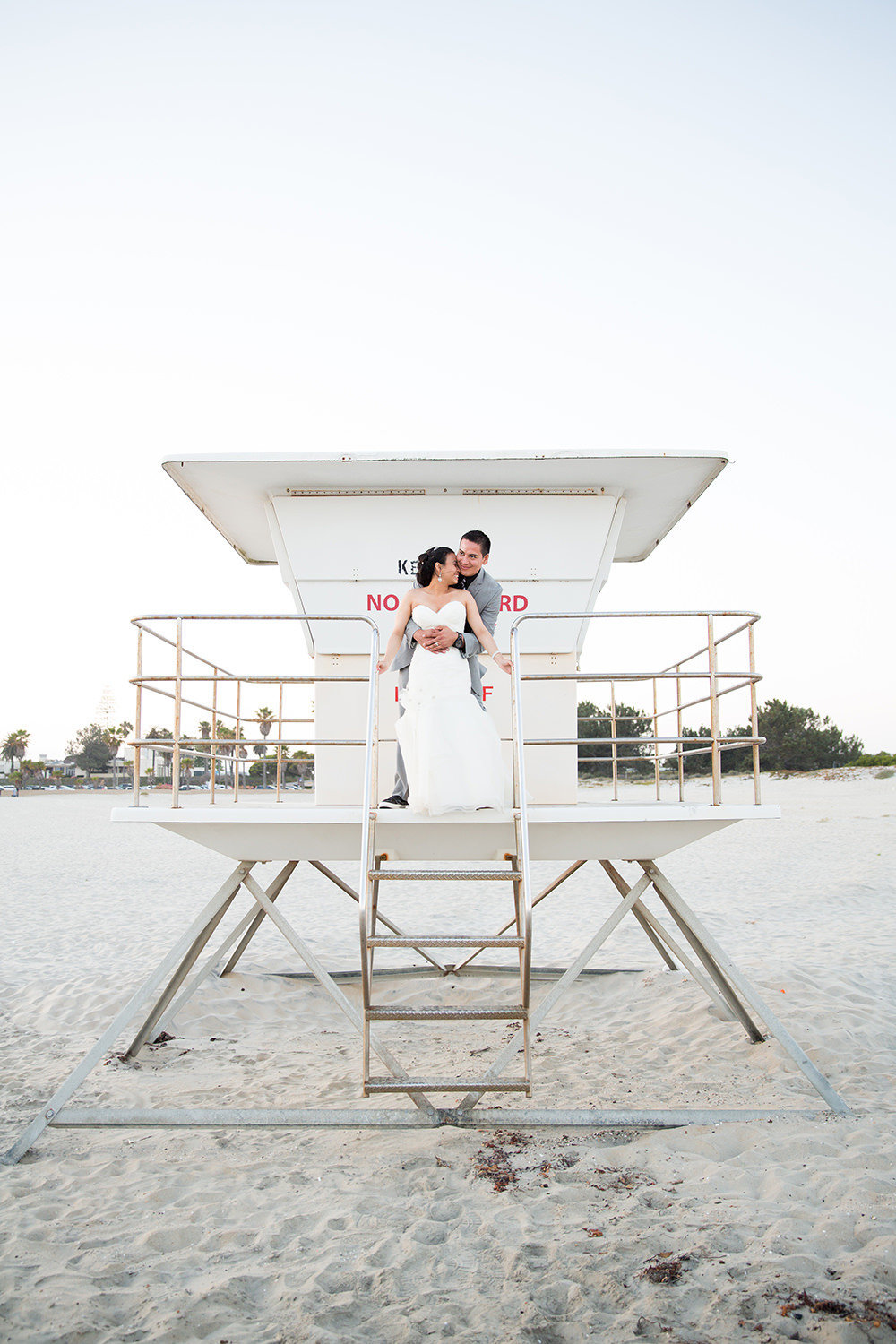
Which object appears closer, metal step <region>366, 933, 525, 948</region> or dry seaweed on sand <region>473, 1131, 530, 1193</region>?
metal step <region>366, 933, 525, 948</region>

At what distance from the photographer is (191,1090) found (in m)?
5.46

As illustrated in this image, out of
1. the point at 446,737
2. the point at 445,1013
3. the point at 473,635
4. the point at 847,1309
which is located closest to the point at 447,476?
the point at 473,635

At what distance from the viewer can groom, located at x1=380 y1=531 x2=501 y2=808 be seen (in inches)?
207

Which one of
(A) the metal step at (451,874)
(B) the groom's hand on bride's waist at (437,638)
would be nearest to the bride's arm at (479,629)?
(B) the groom's hand on bride's waist at (437,638)

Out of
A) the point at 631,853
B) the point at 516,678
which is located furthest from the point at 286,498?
the point at 631,853

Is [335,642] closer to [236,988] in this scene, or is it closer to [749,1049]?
[236,988]

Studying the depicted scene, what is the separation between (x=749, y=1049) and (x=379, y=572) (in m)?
4.28

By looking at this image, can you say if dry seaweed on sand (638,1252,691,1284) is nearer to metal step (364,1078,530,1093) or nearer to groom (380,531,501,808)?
metal step (364,1078,530,1093)

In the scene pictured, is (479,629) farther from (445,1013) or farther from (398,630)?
(445,1013)

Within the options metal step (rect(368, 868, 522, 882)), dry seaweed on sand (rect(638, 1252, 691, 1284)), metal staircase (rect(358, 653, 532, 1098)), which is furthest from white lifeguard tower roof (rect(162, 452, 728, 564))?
dry seaweed on sand (rect(638, 1252, 691, 1284))

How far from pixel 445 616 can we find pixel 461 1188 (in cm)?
299

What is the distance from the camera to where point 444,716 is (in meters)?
5.02

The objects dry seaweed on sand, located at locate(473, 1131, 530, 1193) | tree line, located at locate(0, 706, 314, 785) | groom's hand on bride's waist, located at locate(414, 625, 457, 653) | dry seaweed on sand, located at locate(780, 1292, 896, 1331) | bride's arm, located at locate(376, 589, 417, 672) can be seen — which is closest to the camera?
dry seaweed on sand, located at locate(780, 1292, 896, 1331)

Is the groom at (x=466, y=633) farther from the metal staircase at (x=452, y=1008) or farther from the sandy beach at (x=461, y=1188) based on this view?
the sandy beach at (x=461, y=1188)
